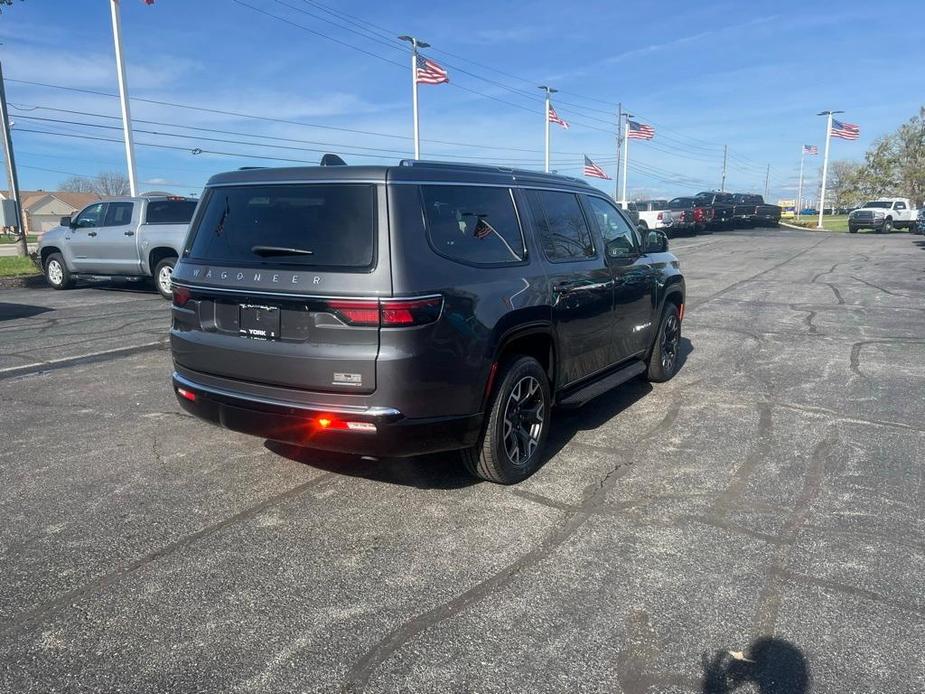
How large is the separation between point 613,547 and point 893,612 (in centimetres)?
123

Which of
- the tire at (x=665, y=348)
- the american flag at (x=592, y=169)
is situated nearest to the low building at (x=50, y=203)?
the american flag at (x=592, y=169)

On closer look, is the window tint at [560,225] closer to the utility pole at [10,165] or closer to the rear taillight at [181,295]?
the rear taillight at [181,295]

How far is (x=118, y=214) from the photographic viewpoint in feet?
44.4

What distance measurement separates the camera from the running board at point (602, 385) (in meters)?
4.90

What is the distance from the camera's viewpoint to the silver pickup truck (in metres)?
13.0

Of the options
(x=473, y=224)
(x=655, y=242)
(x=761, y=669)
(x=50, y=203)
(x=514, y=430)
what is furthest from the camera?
(x=50, y=203)

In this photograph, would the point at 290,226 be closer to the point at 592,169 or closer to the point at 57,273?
the point at 57,273

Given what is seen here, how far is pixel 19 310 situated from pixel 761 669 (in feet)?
41.3

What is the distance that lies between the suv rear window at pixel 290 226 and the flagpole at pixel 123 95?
1853 centimetres

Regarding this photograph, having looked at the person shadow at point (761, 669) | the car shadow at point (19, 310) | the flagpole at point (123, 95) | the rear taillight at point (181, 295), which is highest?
the flagpole at point (123, 95)

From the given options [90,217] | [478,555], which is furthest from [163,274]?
[478,555]

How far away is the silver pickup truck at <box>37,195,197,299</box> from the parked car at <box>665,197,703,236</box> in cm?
2509

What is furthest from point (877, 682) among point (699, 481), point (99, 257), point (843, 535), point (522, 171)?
point (99, 257)

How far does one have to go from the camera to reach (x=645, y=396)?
6.41 metres
